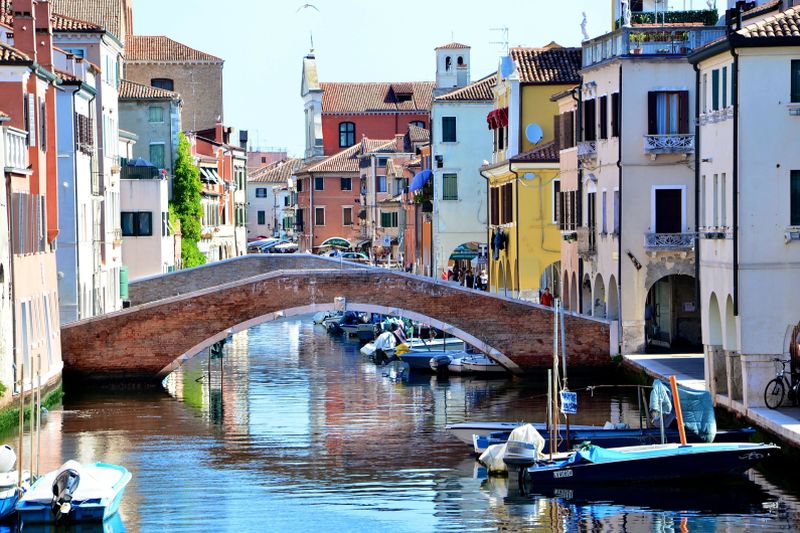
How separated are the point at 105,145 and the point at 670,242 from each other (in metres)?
18.4

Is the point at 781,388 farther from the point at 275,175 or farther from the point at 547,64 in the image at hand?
the point at 275,175

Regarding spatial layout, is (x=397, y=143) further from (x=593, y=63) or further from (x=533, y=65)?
(x=593, y=63)

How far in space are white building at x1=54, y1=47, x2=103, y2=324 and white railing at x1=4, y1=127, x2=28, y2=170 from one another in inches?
320

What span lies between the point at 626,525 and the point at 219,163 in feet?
180

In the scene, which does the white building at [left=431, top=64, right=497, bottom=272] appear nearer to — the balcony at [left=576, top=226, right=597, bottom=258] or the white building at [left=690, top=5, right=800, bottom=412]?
the balcony at [left=576, top=226, right=597, bottom=258]

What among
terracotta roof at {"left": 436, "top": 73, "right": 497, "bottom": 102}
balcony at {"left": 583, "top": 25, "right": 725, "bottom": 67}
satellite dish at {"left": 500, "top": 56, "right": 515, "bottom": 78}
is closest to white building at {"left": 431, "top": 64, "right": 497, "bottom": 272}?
terracotta roof at {"left": 436, "top": 73, "right": 497, "bottom": 102}

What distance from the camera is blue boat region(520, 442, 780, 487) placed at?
27656 mm

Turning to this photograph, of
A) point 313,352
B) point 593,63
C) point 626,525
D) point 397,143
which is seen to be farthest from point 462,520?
point 397,143

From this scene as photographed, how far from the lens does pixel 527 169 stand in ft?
164

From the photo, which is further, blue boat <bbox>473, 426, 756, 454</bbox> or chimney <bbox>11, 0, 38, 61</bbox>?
chimney <bbox>11, 0, 38, 61</bbox>

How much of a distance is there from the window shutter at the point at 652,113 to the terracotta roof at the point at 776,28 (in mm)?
10420

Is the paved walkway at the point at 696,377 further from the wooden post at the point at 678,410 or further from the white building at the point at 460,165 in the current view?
the white building at the point at 460,165

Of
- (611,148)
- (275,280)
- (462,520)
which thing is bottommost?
(462,520)

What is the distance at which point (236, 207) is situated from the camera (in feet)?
289
